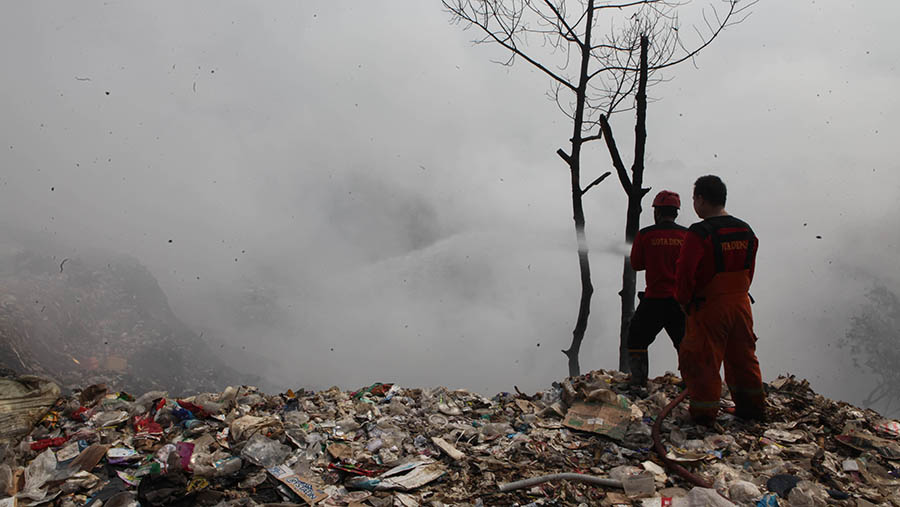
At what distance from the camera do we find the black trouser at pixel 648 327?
457 centimetres

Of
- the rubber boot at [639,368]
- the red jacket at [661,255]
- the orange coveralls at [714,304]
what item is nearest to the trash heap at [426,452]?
the rubber boot at [639,368]

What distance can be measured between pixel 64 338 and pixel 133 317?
5.17 metres

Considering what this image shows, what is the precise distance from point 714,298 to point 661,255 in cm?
92

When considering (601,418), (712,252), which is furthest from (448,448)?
(712,252)

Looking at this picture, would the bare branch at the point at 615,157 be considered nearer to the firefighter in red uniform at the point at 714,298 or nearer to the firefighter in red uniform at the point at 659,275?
the firefighter in red uniform at the point at 659,275

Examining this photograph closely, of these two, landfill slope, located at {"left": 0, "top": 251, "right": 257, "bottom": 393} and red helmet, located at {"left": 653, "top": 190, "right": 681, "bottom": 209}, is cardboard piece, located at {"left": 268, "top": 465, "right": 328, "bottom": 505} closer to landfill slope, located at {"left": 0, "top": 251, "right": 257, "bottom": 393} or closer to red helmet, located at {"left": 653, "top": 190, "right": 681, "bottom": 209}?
red helmet, located at {"left": 653, "top": 190, "right": 681, "bottom": 209}

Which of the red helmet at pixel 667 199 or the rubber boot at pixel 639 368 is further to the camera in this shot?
the rubber boot at pixel 639 368

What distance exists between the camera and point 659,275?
4.53 meters

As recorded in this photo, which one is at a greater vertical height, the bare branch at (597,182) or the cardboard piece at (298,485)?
the bare branch at (597,182)

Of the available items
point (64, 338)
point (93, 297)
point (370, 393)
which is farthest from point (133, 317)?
point (370, 393)

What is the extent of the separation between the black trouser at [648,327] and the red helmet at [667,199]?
920mm

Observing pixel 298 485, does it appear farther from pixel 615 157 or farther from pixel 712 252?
pixel 615 157

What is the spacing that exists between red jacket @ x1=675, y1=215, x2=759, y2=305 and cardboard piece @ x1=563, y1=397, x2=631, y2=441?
1.09 metres

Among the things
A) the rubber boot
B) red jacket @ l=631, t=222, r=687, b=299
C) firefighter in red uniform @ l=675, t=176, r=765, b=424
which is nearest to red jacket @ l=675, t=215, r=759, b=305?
firefighter in red uniform @ l=675, t=176, r=765, b=424
